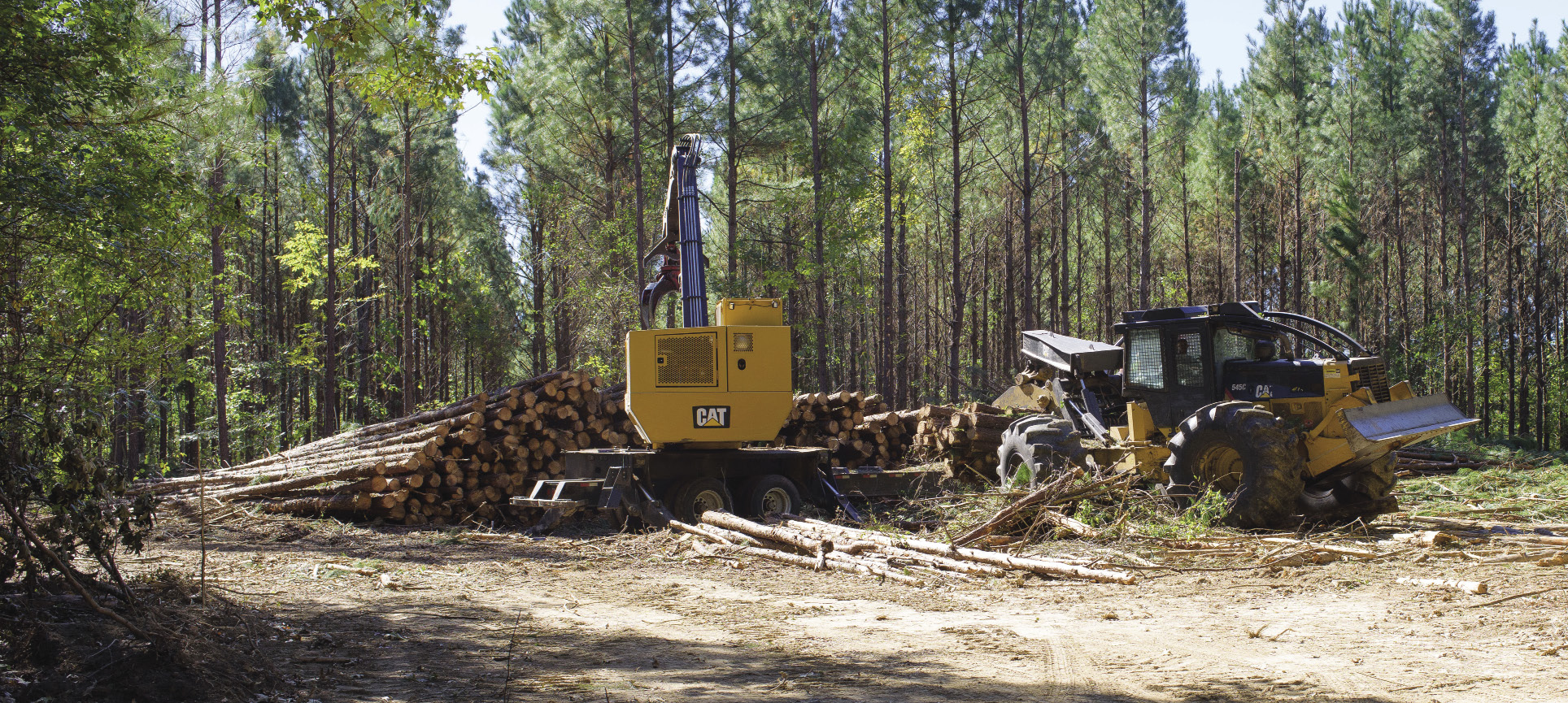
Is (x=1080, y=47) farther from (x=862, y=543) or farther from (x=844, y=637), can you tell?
(x=844, y=637)

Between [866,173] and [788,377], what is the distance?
1550 centimetres

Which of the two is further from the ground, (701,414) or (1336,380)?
(1336,380)

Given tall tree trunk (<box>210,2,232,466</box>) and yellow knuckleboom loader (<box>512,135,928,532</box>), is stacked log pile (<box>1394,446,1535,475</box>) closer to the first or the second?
yellow knuckleboom loader (<box>512,135,928,532</box>)

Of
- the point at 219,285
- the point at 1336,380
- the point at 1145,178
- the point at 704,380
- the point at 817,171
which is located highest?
the point at 817,171

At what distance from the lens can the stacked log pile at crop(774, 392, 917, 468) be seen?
16.1 metres

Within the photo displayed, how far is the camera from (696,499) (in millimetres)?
11852

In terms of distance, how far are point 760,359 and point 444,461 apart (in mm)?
4812

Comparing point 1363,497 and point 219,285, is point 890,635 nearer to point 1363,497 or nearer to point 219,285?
point 1363,497

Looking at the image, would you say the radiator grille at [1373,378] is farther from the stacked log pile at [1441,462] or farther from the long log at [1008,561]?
the stacked log pile at [1441,462]

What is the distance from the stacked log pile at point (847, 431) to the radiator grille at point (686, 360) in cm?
446

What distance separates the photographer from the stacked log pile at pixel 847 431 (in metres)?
16.1

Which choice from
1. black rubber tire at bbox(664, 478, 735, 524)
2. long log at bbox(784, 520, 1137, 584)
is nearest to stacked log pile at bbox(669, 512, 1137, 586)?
long log at bbox(784, 520, 1137, 584)

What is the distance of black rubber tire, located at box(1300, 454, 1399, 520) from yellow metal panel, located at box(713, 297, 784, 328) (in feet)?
19.6

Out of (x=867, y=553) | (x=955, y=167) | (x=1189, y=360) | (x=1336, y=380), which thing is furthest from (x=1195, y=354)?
(x=955, y=167)
